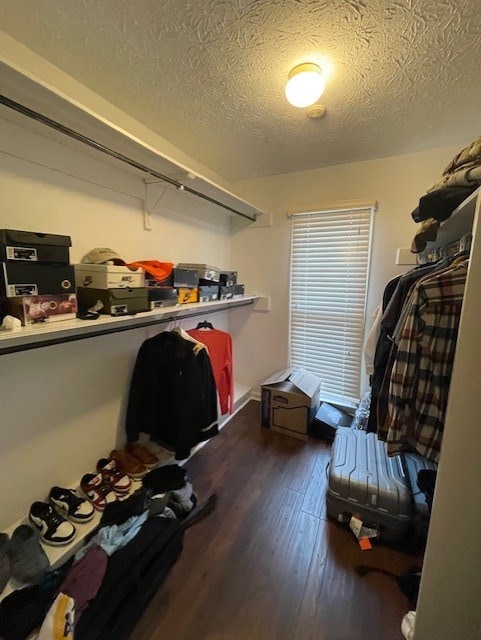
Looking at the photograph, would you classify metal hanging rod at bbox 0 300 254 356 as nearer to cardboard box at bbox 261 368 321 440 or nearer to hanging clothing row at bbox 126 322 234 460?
hanging clothing row at bbox 126 322 234 460

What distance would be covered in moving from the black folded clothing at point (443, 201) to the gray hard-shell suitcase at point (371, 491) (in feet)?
4.49

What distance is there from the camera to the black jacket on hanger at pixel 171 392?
161 cm

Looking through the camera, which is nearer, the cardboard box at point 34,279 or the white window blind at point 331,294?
the cardboard box at point 34,279

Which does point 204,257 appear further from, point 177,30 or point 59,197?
point 177,30

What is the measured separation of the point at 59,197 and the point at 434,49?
182 cm

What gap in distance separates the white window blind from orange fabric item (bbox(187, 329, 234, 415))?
868mm

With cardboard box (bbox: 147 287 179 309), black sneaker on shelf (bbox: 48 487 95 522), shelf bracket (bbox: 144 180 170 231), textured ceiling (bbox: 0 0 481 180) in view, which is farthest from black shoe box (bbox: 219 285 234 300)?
black sneaker on shelf (bbox: 48 487 95 522)

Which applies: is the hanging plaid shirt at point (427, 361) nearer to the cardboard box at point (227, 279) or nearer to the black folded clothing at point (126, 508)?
the black folded clothing at point (126, 508)

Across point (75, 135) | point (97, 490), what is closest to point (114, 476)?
point (97, 490)

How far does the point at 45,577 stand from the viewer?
109 cm

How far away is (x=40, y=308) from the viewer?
40.8 inches

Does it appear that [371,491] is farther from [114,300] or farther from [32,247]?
[32,247]

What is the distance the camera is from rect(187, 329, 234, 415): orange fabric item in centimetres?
207

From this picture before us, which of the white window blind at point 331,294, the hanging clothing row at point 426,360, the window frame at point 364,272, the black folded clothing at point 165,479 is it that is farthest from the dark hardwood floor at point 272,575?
A: the white window blind at point 331,294
